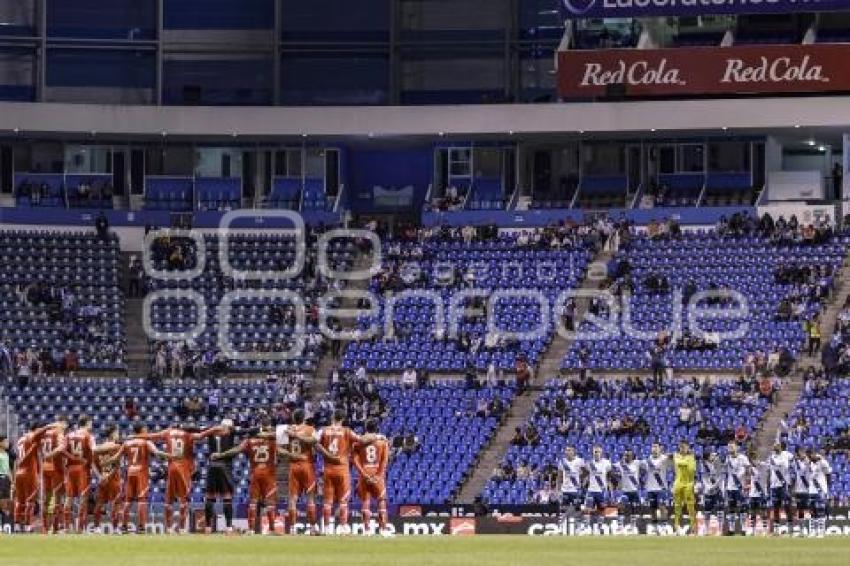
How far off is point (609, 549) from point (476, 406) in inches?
1088

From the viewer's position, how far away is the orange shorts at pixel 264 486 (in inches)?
1939

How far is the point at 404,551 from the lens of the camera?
40.3m

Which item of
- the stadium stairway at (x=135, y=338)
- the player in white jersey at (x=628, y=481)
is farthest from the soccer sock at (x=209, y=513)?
the stadium stairway at (x=135, y=338)

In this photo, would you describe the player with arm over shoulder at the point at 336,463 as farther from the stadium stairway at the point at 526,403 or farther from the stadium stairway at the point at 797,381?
the stadium stairway at the point at 797,381

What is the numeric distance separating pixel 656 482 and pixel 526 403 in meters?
12.2

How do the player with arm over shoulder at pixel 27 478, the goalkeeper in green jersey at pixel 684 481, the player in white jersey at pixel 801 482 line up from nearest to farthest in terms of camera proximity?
1. the player with arm over shoulder at pixel 27 478
2. the goalkeeper in green jersey at pixel 684 481
3. the player in white jersey at pixel 801 482

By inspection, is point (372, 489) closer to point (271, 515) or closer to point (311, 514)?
point (311, 514)

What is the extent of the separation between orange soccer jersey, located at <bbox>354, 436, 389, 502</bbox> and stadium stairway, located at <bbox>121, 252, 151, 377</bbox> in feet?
86.2

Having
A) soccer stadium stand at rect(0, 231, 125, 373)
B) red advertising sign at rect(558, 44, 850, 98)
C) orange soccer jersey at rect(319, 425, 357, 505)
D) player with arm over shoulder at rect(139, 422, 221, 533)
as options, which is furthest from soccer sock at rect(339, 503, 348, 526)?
red advertising sign at rect(558, 44, 850, 98)

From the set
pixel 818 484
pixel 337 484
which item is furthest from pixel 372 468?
pixel 818 484

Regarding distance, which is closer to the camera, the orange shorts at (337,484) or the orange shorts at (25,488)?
the orange shorts at (337,484)

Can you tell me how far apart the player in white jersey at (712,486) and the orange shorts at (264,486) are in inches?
526

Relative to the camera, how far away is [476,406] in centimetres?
6956

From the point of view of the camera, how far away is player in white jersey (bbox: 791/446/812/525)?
56062 mm
